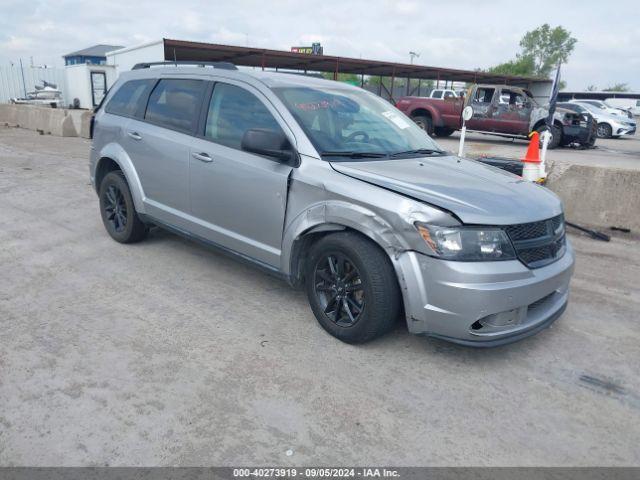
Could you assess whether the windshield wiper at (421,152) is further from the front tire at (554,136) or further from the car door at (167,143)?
the front tire at (554,136)

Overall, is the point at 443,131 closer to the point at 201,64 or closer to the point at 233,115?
the point at 201,64

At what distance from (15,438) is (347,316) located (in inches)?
77.1

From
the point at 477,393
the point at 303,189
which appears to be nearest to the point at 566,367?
the point at 477,393

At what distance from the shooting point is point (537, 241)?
10.5 feet

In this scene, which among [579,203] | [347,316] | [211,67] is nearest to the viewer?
[347,316]

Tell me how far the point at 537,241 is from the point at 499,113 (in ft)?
49.1

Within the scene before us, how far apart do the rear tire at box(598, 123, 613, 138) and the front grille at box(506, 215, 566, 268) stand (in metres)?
22.9

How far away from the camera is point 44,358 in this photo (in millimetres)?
3156

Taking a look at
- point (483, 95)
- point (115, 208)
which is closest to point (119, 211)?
point (115, 208)

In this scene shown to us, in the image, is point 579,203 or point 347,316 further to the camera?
point 579,203

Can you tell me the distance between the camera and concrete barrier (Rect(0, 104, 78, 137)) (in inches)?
614

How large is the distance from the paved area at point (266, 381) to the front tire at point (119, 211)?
2.13 feet

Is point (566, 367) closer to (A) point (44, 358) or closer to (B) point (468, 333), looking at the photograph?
(B) point (468, 333)

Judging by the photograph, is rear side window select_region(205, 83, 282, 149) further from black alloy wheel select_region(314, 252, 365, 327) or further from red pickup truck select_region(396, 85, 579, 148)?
red pickup truck select_region(396, 85, 579, 148)
